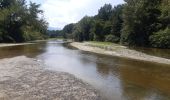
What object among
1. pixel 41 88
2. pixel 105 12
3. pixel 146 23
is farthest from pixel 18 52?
pixel 105 12

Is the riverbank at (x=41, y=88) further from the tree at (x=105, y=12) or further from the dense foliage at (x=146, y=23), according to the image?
the tree at (x=105, y=12)

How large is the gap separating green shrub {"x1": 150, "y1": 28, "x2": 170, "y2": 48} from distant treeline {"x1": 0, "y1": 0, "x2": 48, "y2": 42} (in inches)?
1701

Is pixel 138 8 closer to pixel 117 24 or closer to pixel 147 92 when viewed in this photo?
pixel 117 24

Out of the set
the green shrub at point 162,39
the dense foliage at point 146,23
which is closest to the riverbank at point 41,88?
the green shrub at point 162,39

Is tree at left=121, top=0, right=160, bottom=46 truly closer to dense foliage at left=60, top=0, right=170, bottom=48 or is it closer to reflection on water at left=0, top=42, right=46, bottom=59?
dense foliage at left=60, top=0, right=170, bottom=48

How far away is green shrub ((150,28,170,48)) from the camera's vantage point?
52.8 m

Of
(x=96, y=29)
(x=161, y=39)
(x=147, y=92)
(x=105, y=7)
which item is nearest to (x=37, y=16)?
(x=96, y=29)

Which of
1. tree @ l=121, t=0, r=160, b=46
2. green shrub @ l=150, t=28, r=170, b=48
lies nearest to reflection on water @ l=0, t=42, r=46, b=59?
green shrub @ l=150, t=28, r=170, b=48

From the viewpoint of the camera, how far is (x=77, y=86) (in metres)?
17.7

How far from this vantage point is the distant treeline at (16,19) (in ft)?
271

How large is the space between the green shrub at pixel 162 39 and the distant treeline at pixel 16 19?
43.2m

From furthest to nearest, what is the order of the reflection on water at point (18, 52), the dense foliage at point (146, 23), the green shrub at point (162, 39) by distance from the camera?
the dense foliage at point (146, 23) < the green shrub at point (162, 39) < the reflection on water at point (18, 52)

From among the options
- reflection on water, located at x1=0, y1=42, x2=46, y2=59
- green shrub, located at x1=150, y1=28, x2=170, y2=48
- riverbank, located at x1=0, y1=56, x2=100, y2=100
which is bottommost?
reflection on water, located at x1=0, y1=42, x2=46, y2=59

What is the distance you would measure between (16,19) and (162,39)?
2004 inches
